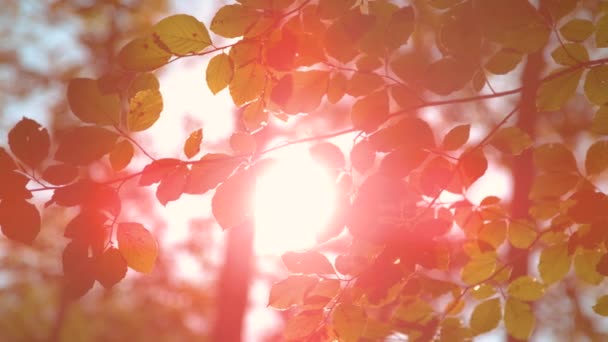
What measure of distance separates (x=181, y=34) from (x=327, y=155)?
40cm

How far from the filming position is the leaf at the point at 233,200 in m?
1.06

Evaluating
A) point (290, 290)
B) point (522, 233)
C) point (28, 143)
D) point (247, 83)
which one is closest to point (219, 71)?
point (247, 83)

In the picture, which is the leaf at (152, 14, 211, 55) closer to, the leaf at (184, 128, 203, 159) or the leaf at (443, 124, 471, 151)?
the leaf at (184, 128, 203, 159)

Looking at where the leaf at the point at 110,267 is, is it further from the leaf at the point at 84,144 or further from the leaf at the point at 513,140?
the leaf at the point at 513,140

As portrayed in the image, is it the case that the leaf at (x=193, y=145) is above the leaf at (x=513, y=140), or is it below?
above

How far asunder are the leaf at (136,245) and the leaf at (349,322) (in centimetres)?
42

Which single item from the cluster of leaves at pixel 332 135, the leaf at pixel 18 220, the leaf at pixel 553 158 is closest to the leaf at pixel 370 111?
the cluster of leaves at pixel 332 135

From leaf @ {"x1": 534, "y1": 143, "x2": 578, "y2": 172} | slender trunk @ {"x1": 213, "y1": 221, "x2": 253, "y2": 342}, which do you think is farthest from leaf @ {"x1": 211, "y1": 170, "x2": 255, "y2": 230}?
slender trunk @ {"x1": 213, "y1": 221, "x2": 253, "y2": 342}

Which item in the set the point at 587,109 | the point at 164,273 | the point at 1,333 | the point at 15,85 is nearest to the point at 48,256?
the point at 164,273

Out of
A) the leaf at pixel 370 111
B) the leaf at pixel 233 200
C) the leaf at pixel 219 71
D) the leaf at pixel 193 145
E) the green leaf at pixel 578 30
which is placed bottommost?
the green leaf at pixel 578 30

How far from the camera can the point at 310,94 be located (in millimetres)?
1170

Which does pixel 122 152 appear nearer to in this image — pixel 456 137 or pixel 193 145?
pixel 193 145

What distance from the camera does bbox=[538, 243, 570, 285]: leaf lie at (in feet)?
4.75

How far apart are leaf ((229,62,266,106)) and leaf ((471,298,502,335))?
0.83 meters
